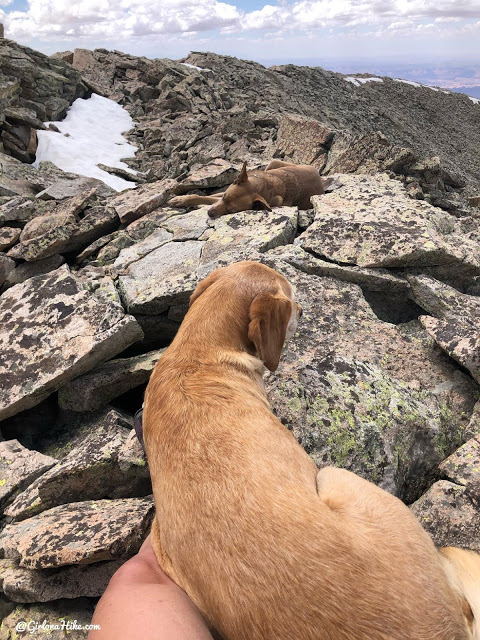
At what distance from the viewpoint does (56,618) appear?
3615mm

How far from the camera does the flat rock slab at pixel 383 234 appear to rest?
21.6 ft

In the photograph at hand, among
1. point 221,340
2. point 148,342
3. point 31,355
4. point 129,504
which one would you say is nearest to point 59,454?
point 31,355

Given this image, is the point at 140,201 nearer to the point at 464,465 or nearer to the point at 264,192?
the point at 264,192

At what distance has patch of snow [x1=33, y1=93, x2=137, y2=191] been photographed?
19.5 meters

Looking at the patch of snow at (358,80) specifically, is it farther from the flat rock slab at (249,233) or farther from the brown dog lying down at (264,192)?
the flat rock slab at (249,233)

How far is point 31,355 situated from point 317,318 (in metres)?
3.76

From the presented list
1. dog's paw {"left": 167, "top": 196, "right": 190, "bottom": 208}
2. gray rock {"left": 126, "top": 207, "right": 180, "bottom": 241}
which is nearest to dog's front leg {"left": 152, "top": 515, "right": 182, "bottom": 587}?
gray rock {"left": 126, "top": 207, "right": 180, "bottom": 241}

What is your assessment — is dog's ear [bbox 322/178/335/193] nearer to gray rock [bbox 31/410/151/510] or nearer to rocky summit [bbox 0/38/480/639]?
rocky summit [bbox 0/38/480/639]

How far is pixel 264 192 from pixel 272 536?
922 cm

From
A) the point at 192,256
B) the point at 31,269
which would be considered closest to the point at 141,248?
the point at 192,256

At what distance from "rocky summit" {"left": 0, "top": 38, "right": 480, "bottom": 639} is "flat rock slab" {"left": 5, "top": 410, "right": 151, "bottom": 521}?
17 mm

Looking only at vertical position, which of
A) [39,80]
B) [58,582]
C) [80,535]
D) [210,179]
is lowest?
[58,582]

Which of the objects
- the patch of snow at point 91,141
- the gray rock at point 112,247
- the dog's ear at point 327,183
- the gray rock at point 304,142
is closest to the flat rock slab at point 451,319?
the dog's ear at point 327,183

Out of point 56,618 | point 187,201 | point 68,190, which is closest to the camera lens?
point 56,618
